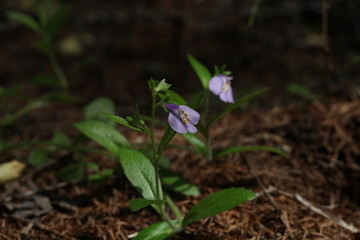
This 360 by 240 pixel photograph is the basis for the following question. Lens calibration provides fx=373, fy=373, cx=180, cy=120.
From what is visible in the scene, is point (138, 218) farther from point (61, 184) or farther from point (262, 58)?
point (262, 58)

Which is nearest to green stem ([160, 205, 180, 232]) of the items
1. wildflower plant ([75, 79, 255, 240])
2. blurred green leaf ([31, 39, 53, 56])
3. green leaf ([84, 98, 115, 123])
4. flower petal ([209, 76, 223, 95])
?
wildflower plant ([75, 79, 255, 240])

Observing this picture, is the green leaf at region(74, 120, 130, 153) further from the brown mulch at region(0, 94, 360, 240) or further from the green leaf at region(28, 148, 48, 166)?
the green leaf at region(28, 148, 48, 166)

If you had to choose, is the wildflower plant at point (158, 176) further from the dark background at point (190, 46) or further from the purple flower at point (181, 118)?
the dark background at point (190, 46)

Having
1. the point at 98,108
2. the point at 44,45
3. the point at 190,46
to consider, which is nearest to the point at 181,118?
the point at 98,108

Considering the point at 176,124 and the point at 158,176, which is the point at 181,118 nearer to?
the point at 176,124

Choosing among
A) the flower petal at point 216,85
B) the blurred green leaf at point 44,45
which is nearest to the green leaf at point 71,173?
the flower petal at point 216,85
